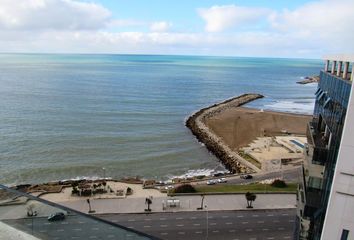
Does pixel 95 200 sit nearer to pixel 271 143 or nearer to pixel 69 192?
pixel 69 192

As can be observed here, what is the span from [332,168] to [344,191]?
4.40m

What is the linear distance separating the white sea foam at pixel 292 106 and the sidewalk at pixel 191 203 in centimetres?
7551

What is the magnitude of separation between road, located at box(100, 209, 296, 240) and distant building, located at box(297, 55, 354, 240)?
11924 millimetres

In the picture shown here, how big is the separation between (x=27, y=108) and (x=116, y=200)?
69.7m

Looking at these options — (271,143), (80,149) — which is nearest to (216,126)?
(271,143)

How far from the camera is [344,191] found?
11594 millimetres

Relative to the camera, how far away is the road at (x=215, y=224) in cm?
3053

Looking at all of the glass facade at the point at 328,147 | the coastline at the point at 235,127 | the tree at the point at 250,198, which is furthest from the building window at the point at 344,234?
the coastline at the point at 235,127

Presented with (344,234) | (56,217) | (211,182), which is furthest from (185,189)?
(56,217)

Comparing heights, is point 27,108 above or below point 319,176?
below

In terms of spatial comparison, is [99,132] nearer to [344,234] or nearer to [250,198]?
[250,198]

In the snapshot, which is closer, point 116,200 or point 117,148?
point 116,200

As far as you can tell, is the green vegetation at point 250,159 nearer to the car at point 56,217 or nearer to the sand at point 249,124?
the sand at point 249,124

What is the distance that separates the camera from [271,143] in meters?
68.8
